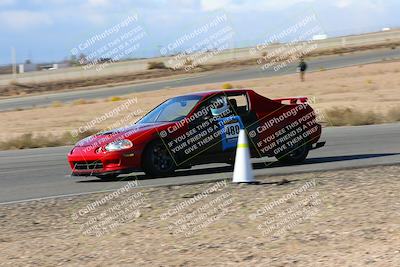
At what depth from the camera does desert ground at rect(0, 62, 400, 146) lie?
30047 millimetres

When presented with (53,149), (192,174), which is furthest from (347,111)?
(192,174)

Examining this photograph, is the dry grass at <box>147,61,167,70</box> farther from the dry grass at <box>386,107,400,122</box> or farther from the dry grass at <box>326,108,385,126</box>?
the dry grass at <box>386,107,400,122</box>

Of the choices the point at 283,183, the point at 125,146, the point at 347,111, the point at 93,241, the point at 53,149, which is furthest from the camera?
the point at 347,111

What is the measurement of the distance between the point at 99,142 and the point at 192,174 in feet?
5.58

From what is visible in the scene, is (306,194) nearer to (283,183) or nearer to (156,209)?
(283,183)

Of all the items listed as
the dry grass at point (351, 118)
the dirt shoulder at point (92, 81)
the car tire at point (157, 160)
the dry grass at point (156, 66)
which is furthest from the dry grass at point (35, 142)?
the dry grass at point (156, 66)

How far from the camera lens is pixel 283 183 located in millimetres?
11914

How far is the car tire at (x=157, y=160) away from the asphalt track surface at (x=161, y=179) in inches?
6.0

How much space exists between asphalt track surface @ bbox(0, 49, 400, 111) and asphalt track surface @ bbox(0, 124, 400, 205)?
89.7 ft

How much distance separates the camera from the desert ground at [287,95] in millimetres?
30047

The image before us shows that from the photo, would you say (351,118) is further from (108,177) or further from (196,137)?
(108,177)

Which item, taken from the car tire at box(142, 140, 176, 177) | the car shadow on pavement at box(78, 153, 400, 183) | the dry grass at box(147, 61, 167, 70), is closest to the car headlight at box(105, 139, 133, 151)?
the car tire at box(142, 140, 176, 177)

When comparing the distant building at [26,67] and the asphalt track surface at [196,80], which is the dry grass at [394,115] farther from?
the distant building at [26,67]

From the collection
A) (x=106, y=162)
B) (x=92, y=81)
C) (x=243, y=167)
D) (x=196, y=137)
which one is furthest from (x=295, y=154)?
(x=92, y=81)
